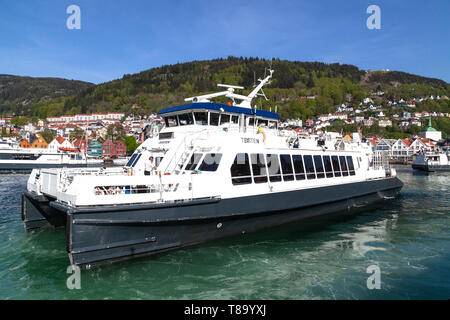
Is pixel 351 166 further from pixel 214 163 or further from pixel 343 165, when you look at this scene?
pixel 214 163

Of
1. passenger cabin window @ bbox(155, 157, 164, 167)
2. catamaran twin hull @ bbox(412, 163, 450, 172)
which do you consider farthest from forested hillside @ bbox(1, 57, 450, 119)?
passenger cabin window @ bbox(155, 157, 164, 167)

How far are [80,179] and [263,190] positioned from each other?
5170mm

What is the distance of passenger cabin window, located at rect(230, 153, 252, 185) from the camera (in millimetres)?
8430

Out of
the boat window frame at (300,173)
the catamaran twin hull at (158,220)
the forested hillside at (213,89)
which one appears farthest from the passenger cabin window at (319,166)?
the forested hillside at (213,89)

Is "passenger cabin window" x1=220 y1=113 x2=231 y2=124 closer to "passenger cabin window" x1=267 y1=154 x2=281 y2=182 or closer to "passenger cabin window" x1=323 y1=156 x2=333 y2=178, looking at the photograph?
"passenger cabin window" x1=267 y1=154 x2=281 y2=182

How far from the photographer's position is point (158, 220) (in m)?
6.82

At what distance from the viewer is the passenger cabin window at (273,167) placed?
948cm

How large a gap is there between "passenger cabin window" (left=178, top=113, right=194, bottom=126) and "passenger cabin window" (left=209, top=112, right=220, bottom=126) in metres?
0.67

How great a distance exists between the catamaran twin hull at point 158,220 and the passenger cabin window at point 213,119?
3216 mm

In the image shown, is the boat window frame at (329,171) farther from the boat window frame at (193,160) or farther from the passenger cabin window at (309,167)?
the boat window frame at (193,160)

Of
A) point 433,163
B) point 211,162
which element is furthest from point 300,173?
point 433,163
